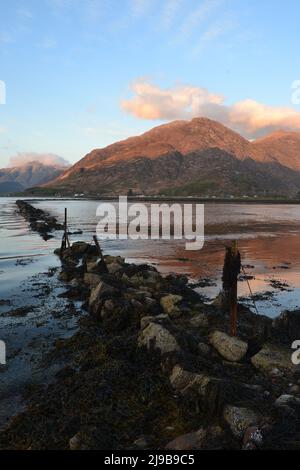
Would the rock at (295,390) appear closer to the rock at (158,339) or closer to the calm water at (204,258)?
the rock at (158,339)

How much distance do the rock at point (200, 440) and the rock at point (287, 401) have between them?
202 cm

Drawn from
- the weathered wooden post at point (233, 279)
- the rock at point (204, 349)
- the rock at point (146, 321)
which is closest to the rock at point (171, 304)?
the rock at point (146, 321)

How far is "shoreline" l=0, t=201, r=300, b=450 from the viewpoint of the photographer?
396 inches

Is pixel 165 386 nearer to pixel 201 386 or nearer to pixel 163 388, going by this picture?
A: pixel 163 388

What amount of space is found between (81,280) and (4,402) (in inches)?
592

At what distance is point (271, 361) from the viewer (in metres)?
14.0

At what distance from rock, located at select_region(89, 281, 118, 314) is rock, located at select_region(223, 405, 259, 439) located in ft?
34.8

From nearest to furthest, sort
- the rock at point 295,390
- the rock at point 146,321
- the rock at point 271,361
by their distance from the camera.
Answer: the rock at point 295,390 → the rock at point 271,361 → the rock at point 146,321

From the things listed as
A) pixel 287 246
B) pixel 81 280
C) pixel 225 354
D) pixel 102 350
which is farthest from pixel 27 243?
pixel 225 354

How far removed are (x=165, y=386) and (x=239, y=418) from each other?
2868mm

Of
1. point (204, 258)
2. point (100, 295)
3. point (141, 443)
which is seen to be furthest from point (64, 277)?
point (141, 443)

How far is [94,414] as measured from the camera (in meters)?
11.2

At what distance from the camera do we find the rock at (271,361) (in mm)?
13680
